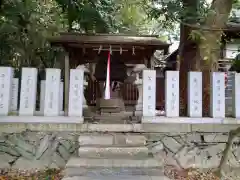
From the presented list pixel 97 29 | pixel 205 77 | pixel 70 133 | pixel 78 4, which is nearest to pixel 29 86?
pixel 70 133

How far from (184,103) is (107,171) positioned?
12.3 feet

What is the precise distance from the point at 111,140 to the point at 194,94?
192 centimetres

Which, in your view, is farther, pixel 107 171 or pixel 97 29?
pixel 97 29

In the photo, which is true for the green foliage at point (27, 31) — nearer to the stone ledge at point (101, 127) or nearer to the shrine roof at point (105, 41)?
the shrine roof at point (105, 41)

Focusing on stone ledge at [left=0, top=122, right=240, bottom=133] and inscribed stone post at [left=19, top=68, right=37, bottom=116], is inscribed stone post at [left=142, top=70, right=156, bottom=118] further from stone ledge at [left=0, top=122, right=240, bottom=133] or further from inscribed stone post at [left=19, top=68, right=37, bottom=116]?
inscribed stone post at [left=19, top=68, right=37, bottom=116]

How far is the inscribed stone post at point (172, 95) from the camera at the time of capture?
5.60 m

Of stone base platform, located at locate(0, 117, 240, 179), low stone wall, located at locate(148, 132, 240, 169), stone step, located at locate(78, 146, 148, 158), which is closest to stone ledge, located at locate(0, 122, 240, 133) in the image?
stone base platform, located at locate(0, 117, 240, 179)

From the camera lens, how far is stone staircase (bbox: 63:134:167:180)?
4.06m

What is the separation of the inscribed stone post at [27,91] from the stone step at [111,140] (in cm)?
123

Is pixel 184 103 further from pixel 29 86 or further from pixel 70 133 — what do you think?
pixel 29 86

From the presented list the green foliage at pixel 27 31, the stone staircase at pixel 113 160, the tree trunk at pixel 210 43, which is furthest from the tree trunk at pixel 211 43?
the green foliage at pixel 27 31

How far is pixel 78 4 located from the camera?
9547 millimetres

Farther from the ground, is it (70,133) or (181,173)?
(70,133)

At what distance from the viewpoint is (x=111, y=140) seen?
17.1 ft
